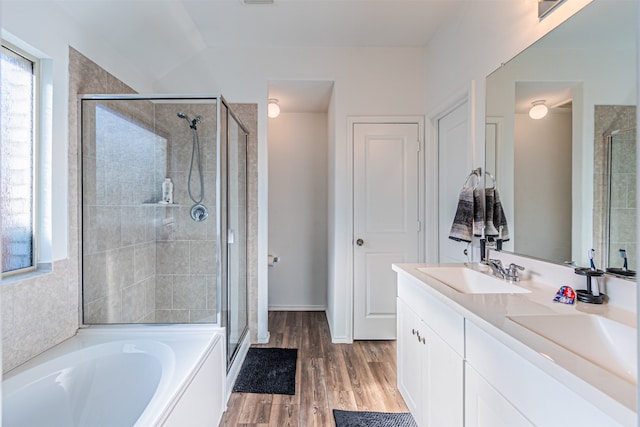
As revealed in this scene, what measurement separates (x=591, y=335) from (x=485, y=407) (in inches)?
16.4

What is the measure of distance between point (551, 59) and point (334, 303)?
2.26 m

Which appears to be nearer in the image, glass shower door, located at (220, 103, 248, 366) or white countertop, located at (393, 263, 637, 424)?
white countertop, located at (393, 263, 637, 424)

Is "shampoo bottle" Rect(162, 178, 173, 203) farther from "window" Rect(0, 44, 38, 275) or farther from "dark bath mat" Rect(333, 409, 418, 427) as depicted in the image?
"dark bath mat" Rect(333, 409, 418, 427)

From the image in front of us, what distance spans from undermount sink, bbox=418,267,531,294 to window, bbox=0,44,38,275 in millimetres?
2022

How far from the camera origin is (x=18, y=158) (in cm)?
162

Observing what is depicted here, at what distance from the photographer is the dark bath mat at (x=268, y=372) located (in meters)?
2.23

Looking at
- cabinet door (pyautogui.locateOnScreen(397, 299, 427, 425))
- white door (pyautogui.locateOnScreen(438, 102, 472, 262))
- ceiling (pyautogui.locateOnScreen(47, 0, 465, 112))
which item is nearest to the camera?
cabinet door (pyautogui.locateOnScreen(397, 299, 427, 425))

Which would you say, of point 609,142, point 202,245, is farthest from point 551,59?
point 202,245

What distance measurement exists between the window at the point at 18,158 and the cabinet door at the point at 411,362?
76.8 inches

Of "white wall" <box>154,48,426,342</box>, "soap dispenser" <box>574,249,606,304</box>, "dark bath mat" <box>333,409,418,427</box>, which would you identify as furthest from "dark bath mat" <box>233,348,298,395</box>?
"soap dispenser" <box>574,249,606,304</box>

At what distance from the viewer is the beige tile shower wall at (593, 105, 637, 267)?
1.18m

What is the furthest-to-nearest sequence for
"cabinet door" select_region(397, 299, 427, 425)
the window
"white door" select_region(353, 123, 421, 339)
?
"white door" select_region(353, 123, 421, 339) → "cabinet door" select_region(397, 299, 427, 425) → the window

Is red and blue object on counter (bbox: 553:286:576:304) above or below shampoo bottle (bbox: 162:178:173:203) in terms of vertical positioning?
below

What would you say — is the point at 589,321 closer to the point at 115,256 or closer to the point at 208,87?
the point at 115,256
